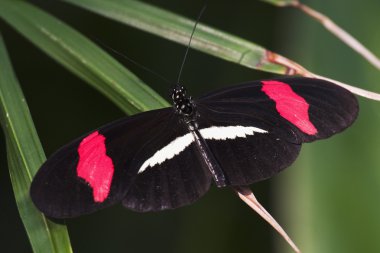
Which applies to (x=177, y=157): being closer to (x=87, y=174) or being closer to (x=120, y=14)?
(x=87, y=174)

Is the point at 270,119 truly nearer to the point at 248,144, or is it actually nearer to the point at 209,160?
the point at 248,144

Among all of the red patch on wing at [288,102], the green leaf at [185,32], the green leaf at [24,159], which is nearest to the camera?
the green leaf at [24,159]

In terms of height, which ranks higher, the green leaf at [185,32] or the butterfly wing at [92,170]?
the green leaf at [185,32]

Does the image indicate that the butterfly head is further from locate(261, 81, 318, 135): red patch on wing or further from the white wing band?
locate(261, 81, 318, 135): red patch on wing

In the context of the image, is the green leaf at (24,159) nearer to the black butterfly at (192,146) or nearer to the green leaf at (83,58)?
the black butterfly at (192,146)

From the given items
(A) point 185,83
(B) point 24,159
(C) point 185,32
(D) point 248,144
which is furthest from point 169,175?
(A) point 185,83

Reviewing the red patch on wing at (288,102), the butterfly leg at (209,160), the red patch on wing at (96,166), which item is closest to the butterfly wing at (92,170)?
the red patch on wing at (96,166)

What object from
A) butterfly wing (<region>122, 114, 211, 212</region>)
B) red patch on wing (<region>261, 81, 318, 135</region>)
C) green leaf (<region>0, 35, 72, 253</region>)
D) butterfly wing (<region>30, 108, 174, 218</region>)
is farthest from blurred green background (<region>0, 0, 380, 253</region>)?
green leaf (<region>0, 35, 72, 253</region>)
